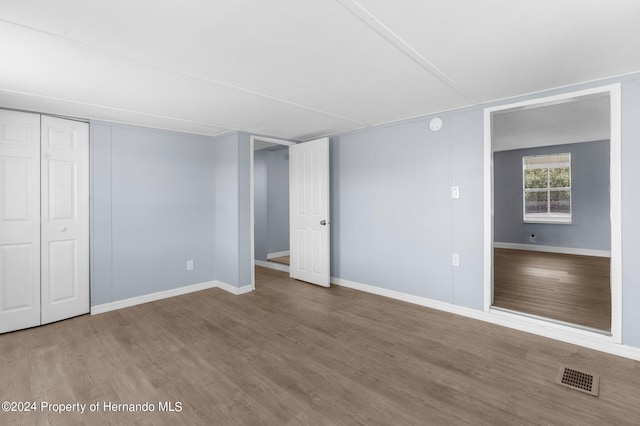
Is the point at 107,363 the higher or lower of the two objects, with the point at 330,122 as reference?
lower

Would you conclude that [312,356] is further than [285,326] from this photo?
No

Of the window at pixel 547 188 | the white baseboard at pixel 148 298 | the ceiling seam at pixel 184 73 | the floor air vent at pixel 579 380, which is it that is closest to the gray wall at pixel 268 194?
the white baseboard at pixel 148 298

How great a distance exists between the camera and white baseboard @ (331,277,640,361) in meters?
2.60

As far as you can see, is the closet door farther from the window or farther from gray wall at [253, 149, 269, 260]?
the window

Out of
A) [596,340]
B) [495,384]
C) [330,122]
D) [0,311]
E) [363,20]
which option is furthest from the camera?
[330,122]

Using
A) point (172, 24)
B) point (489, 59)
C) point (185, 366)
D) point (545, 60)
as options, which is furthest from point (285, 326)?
point (545, 60)

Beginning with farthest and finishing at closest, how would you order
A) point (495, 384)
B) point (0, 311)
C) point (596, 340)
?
point (0, 311)
point (596, 340)
point (495, 384)

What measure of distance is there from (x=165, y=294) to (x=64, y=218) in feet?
4.95

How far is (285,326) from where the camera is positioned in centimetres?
323

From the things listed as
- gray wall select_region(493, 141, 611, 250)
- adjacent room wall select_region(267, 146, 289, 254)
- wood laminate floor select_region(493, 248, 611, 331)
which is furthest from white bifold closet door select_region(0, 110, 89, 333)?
gray wall select_region(493, 141, 611, 250)

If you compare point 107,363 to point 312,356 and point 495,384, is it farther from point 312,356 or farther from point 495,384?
point 495,384

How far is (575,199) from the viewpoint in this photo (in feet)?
23.2

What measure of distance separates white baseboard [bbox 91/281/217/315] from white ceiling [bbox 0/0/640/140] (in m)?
2.28

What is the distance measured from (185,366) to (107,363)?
0.67 metres
